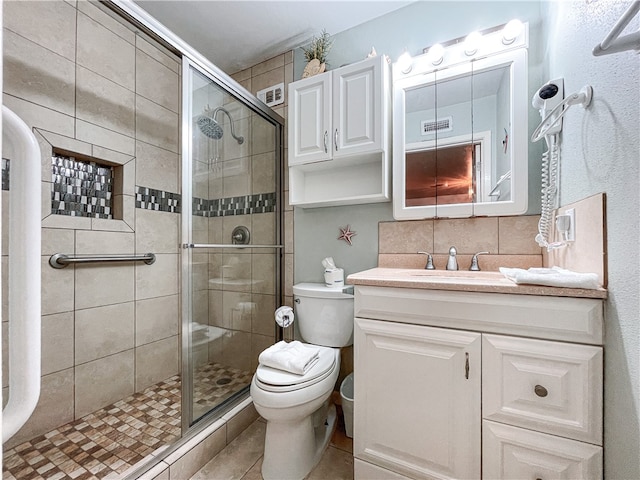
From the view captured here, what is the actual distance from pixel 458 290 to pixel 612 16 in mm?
872

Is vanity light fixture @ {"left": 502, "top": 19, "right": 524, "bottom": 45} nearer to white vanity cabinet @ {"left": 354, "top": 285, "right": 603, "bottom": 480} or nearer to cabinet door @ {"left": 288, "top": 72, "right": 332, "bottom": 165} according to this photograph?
cabinet door @ {"left": 288, "top": 72, "right": 332, "bottom": 165}

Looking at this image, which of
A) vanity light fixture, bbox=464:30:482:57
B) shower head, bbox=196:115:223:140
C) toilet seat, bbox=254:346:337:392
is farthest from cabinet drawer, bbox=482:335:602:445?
shower head, bbox=196:115:223:140

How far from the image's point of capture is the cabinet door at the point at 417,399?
1076mm

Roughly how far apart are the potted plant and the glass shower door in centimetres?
43

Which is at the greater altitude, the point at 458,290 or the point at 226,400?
the point at 458,290

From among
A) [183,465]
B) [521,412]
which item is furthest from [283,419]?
[521,412]

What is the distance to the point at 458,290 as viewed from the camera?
109 cm

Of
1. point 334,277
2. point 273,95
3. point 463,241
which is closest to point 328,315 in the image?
point 334,277

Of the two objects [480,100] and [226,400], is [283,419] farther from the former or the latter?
[480,100]

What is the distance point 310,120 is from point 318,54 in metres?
0.46

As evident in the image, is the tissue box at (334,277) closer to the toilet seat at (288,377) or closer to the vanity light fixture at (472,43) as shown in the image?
the toilet seat at (288,377)

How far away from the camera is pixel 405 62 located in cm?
168

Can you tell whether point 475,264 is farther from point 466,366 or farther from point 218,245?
point 218,245

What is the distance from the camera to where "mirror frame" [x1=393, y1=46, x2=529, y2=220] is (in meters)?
1.44
